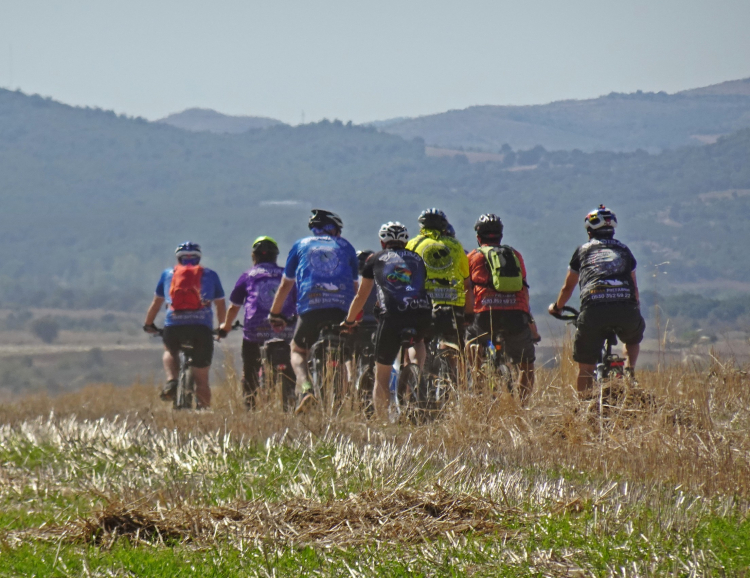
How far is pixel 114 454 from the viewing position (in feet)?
27.4

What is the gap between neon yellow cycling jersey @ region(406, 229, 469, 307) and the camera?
993cm

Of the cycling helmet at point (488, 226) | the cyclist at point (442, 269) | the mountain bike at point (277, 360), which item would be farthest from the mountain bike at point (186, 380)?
the cycling helmet at point (488, 226)

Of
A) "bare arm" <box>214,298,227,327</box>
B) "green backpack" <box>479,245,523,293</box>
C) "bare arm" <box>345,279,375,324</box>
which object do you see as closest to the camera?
"bare arm" <box>345,279,375,324</box>

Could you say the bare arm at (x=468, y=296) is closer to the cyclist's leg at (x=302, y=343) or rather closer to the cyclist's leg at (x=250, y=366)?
the cyclist's leg at (x=302, y=343)

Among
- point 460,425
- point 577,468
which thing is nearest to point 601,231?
point 460,425

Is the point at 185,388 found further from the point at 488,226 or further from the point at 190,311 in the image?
the point at 488,226

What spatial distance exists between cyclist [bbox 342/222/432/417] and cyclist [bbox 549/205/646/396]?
129cm

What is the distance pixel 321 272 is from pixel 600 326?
2.72 metres

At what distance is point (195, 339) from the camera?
41.3 feet

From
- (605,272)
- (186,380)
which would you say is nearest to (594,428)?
(605,272)

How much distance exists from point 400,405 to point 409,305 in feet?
2.90

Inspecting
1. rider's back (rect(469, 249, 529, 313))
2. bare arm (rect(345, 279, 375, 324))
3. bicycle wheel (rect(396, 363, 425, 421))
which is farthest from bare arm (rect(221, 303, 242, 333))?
rider's back (rect(469, 249, 529, 313))

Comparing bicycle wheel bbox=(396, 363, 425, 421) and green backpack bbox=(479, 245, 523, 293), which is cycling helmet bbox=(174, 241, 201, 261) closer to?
bicycle wheel bbox=(396, 363, 425, 421)

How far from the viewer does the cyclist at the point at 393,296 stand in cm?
922
